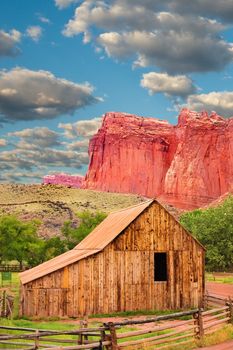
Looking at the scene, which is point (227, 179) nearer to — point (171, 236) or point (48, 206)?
point (48, 206)

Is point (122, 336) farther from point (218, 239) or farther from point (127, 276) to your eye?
point (218, 239)

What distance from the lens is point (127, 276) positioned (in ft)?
82.1

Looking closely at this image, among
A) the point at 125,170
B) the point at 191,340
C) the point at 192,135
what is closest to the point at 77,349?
the point at 191,340

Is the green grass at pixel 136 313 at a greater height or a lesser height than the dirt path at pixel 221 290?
lesser

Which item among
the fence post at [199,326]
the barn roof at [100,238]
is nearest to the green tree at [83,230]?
the barn roof at [100,238]

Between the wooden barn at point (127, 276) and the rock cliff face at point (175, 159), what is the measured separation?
135m

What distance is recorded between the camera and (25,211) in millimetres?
107250

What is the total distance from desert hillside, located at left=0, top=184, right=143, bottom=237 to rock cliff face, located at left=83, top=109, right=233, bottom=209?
2924 cm

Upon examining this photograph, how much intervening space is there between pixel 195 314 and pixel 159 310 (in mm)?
8920

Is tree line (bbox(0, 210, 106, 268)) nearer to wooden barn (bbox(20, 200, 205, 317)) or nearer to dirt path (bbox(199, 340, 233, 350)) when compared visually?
wooden barn (bbox(20, 200, 205, 317))

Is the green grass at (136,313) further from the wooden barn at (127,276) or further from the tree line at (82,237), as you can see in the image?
the tree line at (82,237)

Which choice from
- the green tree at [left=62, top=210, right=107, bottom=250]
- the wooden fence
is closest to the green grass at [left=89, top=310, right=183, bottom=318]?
the wooden fence

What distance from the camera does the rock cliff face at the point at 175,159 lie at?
16612 cm

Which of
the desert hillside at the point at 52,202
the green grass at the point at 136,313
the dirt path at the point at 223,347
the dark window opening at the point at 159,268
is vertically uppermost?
the desert hillside at the point at 52,202
